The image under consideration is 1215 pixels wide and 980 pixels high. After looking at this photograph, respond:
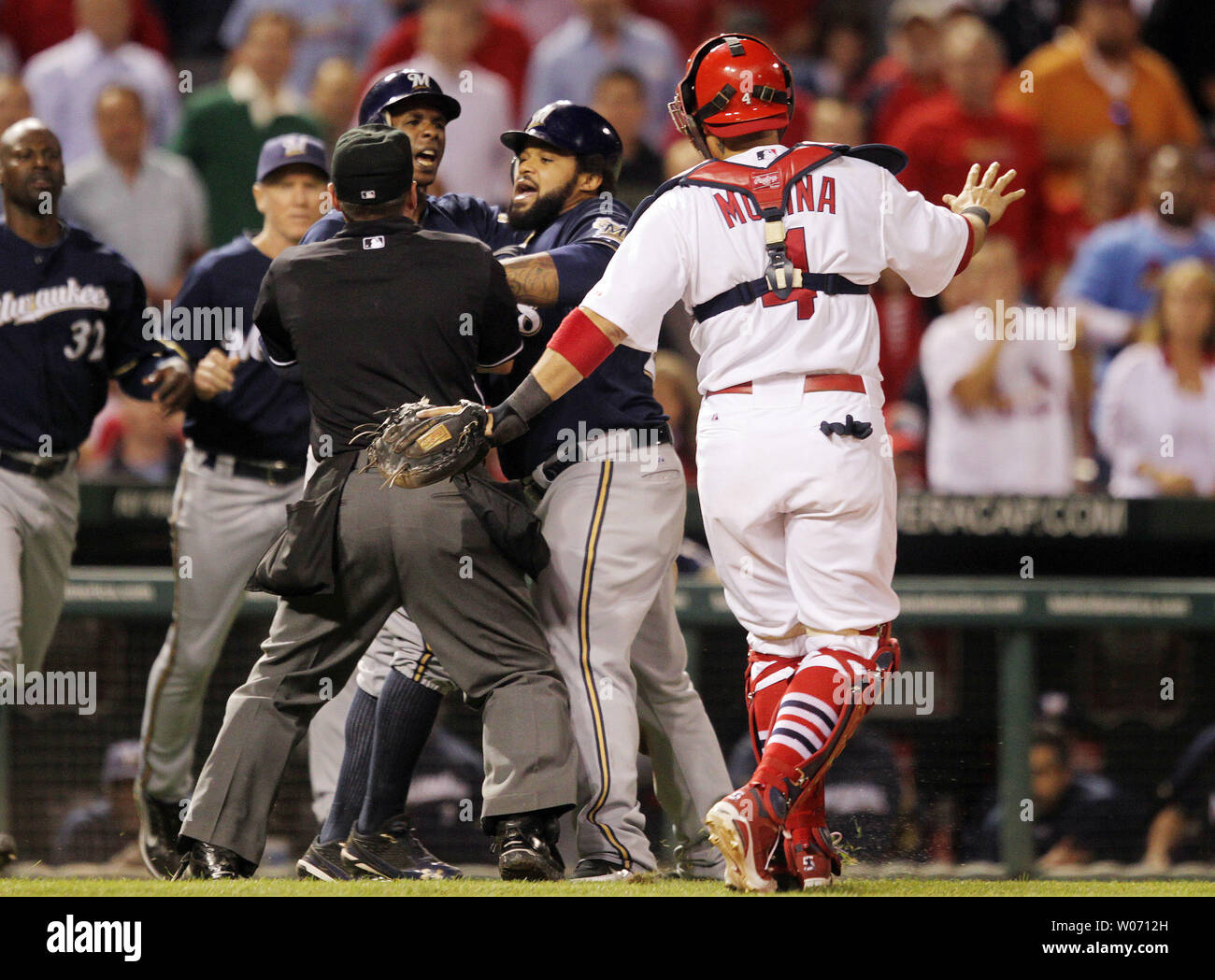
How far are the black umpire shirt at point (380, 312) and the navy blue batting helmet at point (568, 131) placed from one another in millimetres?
446

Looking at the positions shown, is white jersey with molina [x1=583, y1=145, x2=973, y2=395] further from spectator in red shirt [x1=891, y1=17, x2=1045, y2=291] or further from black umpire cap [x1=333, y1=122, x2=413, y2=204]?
spectator in red shirt [x1=891, y1=17, x2=1045, y2=291]

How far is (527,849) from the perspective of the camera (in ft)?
13.0

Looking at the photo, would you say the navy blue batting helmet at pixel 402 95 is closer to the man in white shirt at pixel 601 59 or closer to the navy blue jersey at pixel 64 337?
the navy blue jersey at pixel 64 337

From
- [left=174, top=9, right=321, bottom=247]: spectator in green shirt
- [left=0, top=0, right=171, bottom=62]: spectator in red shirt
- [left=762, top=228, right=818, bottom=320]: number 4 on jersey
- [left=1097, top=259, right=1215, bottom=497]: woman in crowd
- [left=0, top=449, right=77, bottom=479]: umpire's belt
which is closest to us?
[left=762, top=228, right=818, bottom=320]: number 4 on jersey

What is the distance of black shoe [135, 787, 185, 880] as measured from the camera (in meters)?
5.27

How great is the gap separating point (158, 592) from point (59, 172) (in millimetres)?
1630

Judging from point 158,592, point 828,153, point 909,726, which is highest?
point 828,153

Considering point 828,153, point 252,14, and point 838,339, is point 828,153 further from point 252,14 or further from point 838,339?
point 252,14

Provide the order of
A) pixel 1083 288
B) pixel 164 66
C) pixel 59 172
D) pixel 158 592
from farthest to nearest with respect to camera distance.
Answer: pixel 164 66, pixel 1083 288, pixel 158 592, pixel 59 172

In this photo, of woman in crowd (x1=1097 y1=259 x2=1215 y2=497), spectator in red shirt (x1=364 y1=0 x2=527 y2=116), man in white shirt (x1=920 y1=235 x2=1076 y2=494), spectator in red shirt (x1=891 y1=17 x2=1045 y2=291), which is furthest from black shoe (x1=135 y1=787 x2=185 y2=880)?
spectator in red shirt (x1=891 y1=17 x2=1045 y2=291)

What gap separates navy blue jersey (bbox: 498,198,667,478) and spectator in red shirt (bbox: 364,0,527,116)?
479 centimetres

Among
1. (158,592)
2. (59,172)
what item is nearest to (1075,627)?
(158,592)

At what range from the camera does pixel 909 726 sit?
20.4 ft
